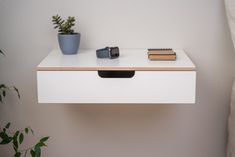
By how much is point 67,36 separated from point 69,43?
0.03 m

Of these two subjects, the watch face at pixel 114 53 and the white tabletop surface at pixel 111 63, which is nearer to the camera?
the white tabletop surface at pixel 111 63

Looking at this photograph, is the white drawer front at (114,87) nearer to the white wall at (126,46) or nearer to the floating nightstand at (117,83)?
the floating nightstand at (117,83)

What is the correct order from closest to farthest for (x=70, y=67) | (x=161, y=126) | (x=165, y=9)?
(x=70, y=67)
(x=165, y=9)
(x=161, y=126)

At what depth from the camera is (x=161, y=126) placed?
213 centimetres

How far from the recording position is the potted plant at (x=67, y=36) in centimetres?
188

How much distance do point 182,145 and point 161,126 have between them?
15 cm

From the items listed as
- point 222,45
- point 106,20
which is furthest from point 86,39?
point 222,45

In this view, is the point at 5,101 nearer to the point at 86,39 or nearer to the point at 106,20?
the point at 86,39

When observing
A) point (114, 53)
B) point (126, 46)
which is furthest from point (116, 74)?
point (126, 46)

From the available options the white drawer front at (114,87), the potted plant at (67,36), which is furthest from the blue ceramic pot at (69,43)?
the white drawer front at (114,87)

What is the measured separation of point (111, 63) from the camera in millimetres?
1737

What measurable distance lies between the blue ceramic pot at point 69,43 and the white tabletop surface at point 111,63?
0.03 metres

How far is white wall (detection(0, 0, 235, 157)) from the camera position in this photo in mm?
2014

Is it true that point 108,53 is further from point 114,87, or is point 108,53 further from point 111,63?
point 114,87
